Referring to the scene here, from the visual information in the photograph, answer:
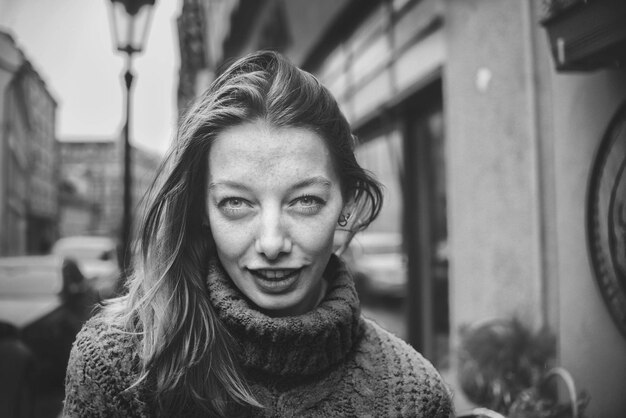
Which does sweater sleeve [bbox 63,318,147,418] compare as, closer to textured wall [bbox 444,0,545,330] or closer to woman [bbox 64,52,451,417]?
woman [bbox 64,52,451,417]

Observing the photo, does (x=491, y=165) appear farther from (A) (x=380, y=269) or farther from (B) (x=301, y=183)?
(A) (x=380, y=269)

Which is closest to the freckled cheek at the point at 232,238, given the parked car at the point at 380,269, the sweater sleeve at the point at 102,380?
the sweater sleeve at the point at 102,380

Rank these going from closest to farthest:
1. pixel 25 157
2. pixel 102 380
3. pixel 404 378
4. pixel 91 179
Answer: pixel 102 380, pixel 404 378, pixel 25 157, pixel 91 179

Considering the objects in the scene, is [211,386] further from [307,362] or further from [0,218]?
[0,218]

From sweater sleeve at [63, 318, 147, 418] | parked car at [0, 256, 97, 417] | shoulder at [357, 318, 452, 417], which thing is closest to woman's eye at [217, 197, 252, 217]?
sweater sleeve at [63, 318, 147, 418]

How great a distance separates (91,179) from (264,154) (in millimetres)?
4617

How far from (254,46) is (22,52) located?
10.2 m

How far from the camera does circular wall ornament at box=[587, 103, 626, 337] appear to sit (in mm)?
2258

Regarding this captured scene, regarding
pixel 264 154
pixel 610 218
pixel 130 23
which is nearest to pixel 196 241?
pixel 264 154

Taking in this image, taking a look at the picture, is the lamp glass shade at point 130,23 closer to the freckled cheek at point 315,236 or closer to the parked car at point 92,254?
the freckled cheek at point 315,236

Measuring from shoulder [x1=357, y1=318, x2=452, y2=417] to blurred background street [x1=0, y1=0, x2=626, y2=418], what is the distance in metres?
0.52

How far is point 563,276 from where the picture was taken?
8.91 feet

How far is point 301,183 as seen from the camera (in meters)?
1.41

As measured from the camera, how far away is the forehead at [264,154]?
1.39 m
